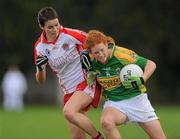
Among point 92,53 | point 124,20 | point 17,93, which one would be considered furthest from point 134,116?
point 124,20

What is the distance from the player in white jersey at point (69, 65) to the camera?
12219 millimetres

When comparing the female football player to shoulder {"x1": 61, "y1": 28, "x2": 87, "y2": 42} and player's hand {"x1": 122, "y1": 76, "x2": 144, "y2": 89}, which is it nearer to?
player's hand {"x1": 122, "y1": 76, "x2": 144, "y2": 89}

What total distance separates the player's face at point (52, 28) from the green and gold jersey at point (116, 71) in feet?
2.63

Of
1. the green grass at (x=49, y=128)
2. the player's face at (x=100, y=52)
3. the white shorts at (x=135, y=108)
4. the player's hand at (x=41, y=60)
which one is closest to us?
the player's face at (x=100, y=52)

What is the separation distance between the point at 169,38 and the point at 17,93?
10645 millimetres

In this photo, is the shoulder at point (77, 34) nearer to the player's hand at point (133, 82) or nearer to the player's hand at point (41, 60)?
the player's hand at point (41, 60)

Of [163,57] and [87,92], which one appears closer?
[87,92]

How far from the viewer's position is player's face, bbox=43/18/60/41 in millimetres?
12195

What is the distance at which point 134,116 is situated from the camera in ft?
39.5

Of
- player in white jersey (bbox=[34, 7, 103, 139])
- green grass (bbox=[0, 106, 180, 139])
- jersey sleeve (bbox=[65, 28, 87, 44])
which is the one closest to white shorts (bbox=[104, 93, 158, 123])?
player in white jersey (bbox=[34, 7, 103, 139])

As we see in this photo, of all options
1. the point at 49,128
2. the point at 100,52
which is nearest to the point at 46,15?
the point at 100,52

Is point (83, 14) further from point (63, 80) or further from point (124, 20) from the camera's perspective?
point (63, 80)

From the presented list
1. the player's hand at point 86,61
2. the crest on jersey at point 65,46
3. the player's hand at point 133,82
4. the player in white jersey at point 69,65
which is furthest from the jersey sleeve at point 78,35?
the player's hand at point 133,82

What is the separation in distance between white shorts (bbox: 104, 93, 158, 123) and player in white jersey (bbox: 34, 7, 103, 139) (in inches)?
18.3
